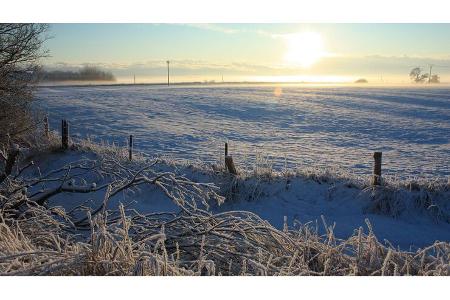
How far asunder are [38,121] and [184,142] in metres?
7.79

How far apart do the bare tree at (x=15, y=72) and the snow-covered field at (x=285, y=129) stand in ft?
18.0

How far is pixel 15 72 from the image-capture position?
588 inches

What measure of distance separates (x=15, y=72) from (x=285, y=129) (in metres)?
17.4

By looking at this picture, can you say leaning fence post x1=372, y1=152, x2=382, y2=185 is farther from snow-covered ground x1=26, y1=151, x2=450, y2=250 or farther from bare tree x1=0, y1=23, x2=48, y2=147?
bare tree x1=0, y1=23, x2=48, y2=147

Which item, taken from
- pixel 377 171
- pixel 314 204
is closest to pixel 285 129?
pixel 377 171

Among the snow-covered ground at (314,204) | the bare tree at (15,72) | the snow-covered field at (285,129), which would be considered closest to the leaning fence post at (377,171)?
the snow-covered ground at (314,204)

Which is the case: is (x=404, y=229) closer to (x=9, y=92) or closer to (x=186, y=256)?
(x=186, y=256)

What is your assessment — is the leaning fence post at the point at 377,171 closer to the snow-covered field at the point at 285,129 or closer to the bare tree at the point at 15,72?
the snow-covered field at the point at 285,129

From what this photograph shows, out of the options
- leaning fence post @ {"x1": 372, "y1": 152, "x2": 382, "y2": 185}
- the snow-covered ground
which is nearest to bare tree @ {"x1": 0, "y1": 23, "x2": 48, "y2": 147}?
the snow-covered ground

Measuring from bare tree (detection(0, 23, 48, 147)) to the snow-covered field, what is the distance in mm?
5500

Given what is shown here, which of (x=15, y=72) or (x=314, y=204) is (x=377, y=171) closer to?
(x=314, y=204)

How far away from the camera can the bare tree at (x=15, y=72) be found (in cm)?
1461

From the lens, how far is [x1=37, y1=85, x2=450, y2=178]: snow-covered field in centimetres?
1859

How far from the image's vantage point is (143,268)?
2768 mm
